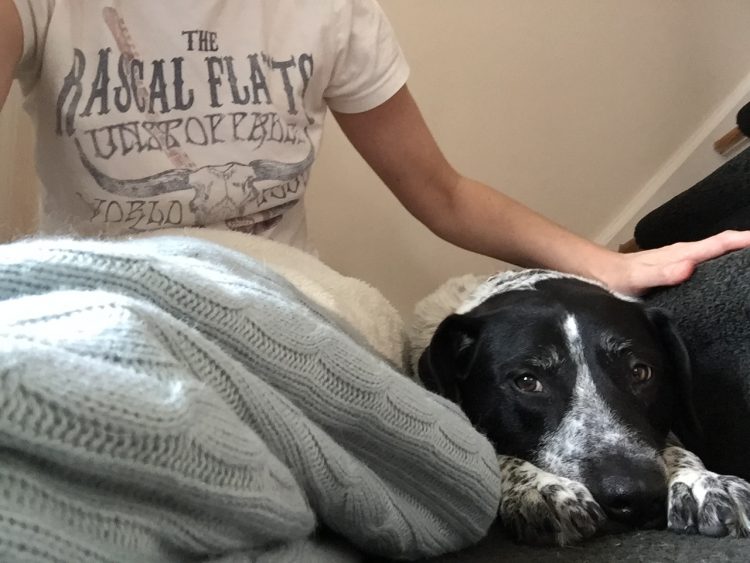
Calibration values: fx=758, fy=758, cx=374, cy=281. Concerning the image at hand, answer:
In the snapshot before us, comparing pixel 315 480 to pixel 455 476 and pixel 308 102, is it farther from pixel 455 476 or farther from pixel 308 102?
pixel 308 102

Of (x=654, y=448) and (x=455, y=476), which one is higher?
(x=455, y=476)

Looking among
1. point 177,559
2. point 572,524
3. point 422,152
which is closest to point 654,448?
point 572,524

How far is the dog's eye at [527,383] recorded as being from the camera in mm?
1146

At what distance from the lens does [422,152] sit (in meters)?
1.58

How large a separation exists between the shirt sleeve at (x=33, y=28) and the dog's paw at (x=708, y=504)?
1.10 metres

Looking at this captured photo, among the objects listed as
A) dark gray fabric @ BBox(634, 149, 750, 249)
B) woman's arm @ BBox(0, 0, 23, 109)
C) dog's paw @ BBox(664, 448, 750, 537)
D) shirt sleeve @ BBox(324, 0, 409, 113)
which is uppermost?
woman's arm @ BBox(0, 0, 23, 109)

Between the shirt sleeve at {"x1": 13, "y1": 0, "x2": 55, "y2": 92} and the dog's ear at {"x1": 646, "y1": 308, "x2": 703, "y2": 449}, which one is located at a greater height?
the shirt sleeve at {"x1": 13, "y1": 0, "x2": 55, "y2": 92}

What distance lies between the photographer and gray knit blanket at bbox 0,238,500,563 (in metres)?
0.44

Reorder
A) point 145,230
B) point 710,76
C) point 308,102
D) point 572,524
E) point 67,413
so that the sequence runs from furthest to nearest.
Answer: point 710,76 < point 308,102 < point 145,230 < point 572,524 < point 67,413

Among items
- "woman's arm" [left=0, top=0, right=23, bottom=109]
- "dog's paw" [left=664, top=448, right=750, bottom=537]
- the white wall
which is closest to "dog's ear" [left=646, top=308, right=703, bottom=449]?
"dog's paw" [left=664, top=448, right=750, bottom=537]

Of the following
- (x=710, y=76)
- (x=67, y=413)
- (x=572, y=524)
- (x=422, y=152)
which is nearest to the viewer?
(x=67, y=413)

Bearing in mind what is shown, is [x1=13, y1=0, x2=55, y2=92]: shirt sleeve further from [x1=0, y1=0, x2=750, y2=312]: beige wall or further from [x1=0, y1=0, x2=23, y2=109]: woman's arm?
[x1=0, y1=0, x2=750, y2=312]: beige wall

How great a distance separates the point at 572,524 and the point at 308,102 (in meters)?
0.89

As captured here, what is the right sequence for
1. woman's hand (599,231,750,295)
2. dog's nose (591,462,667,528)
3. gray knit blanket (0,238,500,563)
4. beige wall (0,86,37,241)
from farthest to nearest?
beige wall (0,86,37,241)
woman's hand (599,231,750,295)
dog's nose (591,462,667,528)
gray knit blanket (0,238,500,563)
